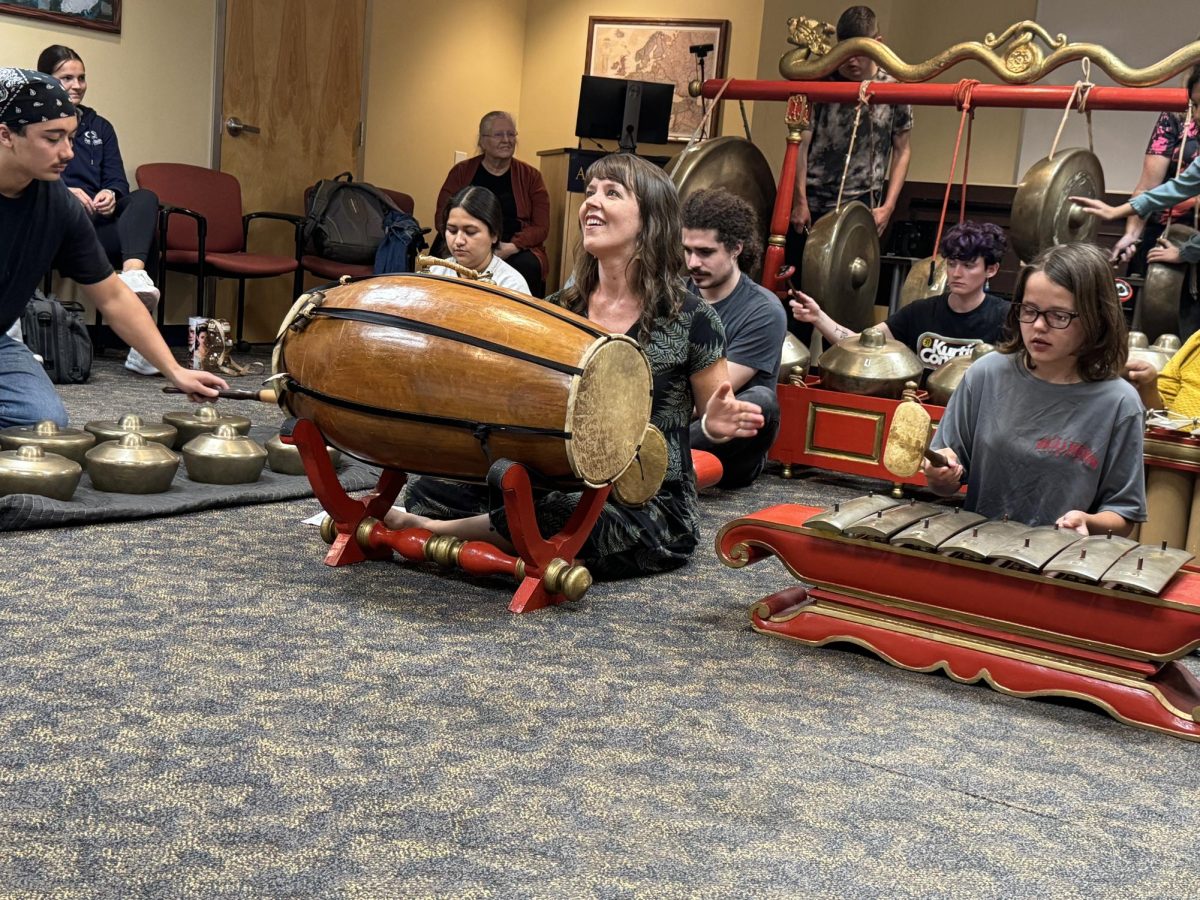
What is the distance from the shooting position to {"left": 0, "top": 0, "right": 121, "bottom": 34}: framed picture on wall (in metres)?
5.61

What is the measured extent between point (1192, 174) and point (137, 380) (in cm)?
395

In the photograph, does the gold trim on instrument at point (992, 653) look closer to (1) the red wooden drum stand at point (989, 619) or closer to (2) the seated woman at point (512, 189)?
(1) the red wooden drum stand at point (989, 619)

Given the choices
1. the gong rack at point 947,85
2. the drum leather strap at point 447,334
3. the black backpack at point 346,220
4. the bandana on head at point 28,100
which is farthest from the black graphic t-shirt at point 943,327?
the black backpack at point 346,220

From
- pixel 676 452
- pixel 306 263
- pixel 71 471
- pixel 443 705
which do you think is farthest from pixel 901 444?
pixel 306 263

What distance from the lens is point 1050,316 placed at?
2348 millimetres

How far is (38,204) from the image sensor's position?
126 inches

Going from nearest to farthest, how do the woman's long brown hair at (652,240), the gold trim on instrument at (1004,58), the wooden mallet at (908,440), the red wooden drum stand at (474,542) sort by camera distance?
the wooden mallet at (908,440)
the red wooden drum stand at (474,542)
the woman's long brown hair at (652,240)
the gold trim on instrument at (1004,58)

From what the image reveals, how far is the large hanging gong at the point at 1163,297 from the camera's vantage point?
168 inches

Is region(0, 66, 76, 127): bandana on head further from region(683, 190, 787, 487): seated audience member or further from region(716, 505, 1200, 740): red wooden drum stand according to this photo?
region(716, 505, 1200, 740): red wooden drum stand

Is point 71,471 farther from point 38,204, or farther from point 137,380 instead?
point 137,380

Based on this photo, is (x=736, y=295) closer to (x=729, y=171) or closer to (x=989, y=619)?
(x=729, y=171)

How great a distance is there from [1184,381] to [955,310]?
105 centimetres

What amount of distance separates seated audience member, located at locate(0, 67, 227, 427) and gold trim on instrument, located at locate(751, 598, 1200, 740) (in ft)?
4.87

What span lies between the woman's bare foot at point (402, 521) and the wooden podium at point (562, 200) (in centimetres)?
460
